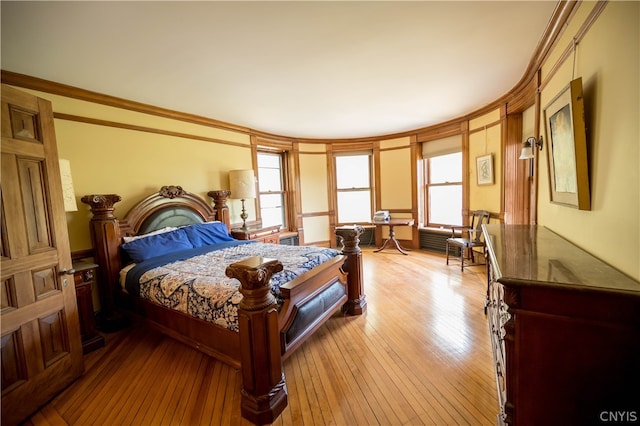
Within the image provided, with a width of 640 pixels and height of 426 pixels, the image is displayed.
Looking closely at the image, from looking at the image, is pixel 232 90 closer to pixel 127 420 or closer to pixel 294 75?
pixel 294 75

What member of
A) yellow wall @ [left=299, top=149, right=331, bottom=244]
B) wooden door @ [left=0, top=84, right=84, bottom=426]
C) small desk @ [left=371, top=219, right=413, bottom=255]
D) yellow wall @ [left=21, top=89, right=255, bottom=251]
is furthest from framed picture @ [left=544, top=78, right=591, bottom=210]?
yellow wall @ [left=299, top=149, right=331, bottom=244]

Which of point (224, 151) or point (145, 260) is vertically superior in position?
point (224, 151)

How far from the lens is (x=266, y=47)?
2.08 metres

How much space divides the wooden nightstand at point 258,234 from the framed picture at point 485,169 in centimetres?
356

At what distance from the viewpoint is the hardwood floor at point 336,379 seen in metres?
1.58

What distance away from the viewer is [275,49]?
2117 mm

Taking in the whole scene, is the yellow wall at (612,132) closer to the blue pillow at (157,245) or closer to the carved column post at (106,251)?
the blue pillow at (157,245)

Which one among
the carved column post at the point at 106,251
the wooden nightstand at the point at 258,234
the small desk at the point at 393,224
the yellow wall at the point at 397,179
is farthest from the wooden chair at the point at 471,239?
the carved column post at the point at 106,251

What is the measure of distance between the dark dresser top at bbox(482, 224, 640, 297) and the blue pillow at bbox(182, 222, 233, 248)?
123 inches

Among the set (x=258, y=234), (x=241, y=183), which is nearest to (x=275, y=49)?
(x=241, y=183)

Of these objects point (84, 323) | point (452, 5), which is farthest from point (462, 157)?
point (84, 323)

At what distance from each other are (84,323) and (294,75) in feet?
10.1

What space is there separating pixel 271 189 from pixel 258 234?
1.40 m

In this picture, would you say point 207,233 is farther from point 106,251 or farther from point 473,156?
point 473,156
